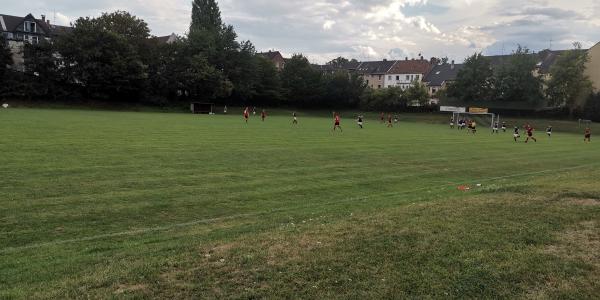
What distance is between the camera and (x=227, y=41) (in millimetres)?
84062

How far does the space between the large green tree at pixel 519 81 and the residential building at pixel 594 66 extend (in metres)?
8.01

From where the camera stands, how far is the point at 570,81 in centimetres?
7606

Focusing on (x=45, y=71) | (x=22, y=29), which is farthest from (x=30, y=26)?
(x=45, y=71)

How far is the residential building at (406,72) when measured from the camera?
122775mm

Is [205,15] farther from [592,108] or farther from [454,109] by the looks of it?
[592,108]

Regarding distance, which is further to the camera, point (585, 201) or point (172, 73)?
point (172, 73)

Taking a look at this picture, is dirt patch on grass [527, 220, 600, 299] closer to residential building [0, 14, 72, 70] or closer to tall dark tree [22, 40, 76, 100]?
tall dark tree [22, 40, 76, 100]

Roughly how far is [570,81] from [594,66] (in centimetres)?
726

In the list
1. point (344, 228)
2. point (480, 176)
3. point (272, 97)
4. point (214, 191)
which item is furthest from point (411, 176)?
point (272, 97)

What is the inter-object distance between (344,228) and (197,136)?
20.8 m

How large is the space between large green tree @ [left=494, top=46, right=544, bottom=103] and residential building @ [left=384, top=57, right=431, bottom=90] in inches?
1562

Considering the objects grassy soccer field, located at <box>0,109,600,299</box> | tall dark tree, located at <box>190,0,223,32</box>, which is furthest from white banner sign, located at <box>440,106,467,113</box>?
grassy soccer field, located at <box>0,109,600,299</box>

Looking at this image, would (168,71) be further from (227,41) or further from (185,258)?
(185,258)

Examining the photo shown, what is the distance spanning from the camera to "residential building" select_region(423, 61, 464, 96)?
4493 inches
